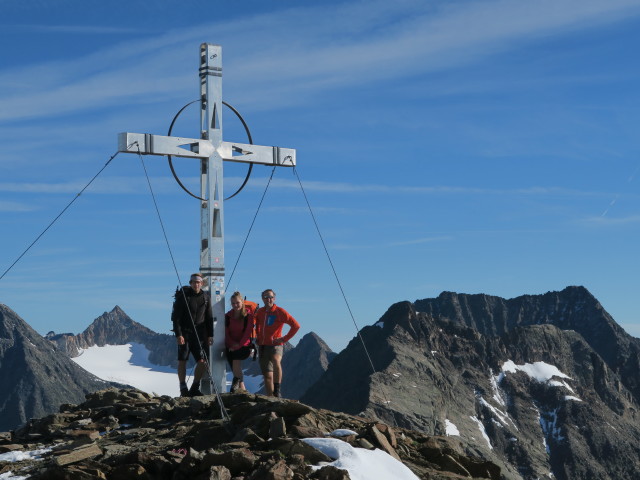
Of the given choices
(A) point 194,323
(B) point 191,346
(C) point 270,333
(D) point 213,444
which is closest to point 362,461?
(D) point 213,444

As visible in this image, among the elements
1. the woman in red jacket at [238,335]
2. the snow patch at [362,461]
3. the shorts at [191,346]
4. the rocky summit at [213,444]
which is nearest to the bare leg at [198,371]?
the shorts at [191,346]

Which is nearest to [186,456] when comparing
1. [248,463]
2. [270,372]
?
[248,463]

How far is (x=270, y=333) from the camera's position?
72.8ft

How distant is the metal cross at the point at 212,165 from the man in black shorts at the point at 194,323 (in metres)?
0.27

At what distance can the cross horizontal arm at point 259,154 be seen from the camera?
23.8 metres

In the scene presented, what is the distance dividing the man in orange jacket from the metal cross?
54.1 inches

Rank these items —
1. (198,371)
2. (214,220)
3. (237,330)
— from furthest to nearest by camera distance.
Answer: (214,220)
(237,330)
(198,371)

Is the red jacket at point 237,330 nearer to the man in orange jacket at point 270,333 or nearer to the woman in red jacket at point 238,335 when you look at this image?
the woman in red jacket at point 238,335

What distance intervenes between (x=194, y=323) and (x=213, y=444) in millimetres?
7329

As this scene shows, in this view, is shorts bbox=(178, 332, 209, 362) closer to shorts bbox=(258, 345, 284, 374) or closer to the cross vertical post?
the cross vertical post

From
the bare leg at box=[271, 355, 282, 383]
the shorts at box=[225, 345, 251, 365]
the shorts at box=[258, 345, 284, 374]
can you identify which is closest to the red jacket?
the shorts at box=[225, 345, 251, 365]

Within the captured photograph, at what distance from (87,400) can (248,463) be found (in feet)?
44.8

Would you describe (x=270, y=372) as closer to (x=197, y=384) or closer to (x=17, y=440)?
(x=197, y=384)

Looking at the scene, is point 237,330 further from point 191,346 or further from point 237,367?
point 191,346
